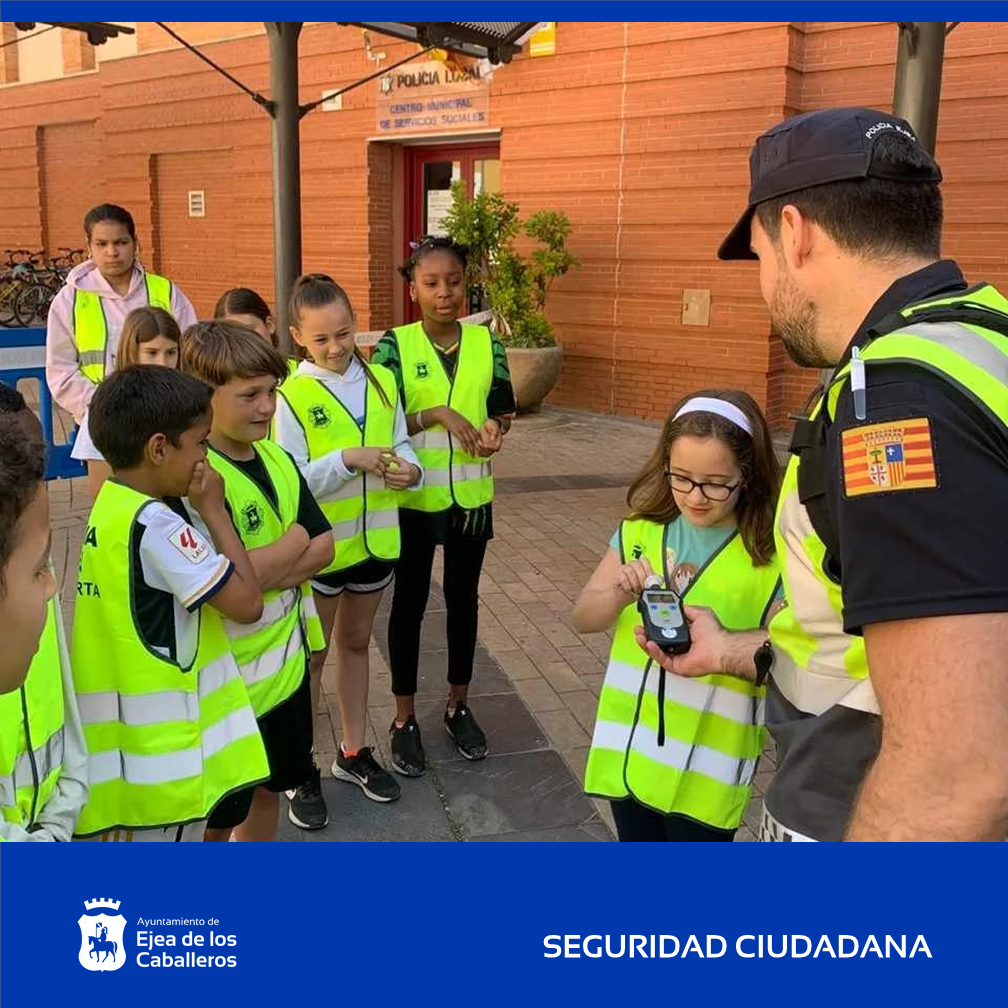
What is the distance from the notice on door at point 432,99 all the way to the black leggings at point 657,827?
35.2 ft

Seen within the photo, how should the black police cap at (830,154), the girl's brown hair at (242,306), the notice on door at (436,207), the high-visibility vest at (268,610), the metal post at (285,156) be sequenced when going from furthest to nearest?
the notice on door at (436,207) → the metal post at (285,156) → the girl's brown hair at (242,306) → the high-visibility vest at (268,610) → the black police cap at (830,154)

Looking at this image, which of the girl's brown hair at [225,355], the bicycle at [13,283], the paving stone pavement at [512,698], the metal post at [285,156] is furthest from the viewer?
the bicycle at [13,283]

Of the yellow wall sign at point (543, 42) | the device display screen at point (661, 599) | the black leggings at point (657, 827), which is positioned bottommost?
the black leggings at point (657, 827)

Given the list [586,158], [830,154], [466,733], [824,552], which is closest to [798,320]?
[830,154]

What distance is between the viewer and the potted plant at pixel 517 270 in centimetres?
1038

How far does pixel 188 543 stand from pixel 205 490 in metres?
0.19

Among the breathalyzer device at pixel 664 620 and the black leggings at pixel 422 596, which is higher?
the breathalyzer device at pixel 664 620

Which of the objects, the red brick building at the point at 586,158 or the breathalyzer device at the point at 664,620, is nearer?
the breathalyzer device at the point at 664,620

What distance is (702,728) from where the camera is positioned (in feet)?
7.19

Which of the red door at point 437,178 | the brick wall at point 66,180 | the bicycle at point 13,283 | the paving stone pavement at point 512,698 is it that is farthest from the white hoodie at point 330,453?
the bicycle at point 13,283

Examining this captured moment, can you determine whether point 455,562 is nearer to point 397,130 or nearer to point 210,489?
point 210,489

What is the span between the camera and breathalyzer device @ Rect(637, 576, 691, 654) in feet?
6.37

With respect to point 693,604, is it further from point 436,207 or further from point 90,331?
point 436,207

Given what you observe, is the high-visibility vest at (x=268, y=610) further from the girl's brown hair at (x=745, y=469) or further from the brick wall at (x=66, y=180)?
the brick wall at (x=66, y=180)
